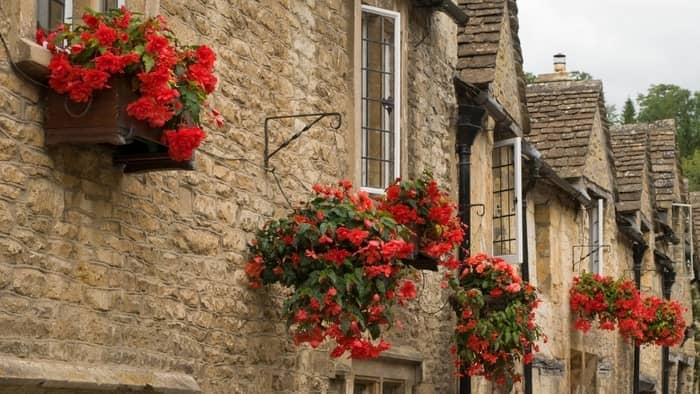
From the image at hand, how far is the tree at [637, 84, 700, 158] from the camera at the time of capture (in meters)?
78.9

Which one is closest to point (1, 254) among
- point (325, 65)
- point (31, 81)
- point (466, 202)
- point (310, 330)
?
point (31, 81)

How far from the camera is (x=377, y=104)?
42.8 feet

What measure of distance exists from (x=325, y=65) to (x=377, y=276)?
7.87 ft

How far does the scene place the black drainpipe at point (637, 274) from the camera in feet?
87.1

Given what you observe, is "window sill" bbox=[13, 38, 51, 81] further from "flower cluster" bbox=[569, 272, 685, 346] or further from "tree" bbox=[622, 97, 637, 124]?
"tree" bbox=[622, 97, 637, 124]

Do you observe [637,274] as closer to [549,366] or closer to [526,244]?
[549,366]

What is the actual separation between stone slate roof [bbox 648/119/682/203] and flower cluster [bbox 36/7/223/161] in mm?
24352

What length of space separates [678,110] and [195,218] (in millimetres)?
73830

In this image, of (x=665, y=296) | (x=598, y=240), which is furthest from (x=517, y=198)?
(x=665, y=296)

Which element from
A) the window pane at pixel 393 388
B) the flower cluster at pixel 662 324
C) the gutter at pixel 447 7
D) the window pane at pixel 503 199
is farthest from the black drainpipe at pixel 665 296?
the window pane at pixel 393 388

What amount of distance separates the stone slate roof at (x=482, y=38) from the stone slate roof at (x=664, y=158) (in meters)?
14.7

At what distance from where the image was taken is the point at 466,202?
15391 millimetres

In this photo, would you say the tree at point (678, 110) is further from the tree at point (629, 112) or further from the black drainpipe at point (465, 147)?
the black drainpipe at point (465, 147)

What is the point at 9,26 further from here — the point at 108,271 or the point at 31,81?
the point at 108,271
